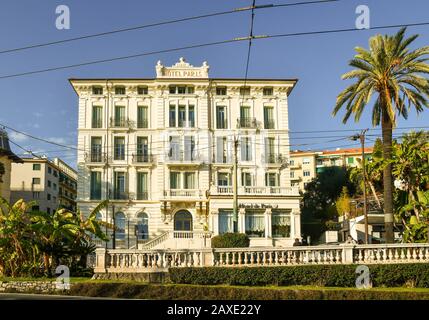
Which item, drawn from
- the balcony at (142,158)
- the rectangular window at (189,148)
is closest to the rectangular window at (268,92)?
the rectangular window at (189,148)

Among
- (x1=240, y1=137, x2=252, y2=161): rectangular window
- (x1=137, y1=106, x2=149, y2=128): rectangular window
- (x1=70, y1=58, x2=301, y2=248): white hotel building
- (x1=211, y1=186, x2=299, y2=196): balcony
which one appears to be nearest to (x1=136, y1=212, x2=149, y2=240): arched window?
(x1=70, y1=58, x2=301, y2=248): white hotel building

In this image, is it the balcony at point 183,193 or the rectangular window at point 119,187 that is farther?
the rectangular window at point 119,187

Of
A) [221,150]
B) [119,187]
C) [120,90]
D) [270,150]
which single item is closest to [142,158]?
[119,187]

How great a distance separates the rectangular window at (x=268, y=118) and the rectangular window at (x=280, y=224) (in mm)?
9894

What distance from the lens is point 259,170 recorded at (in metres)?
49.0

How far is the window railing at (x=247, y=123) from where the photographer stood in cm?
4991

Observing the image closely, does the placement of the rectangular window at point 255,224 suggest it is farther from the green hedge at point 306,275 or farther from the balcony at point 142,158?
the green hedge at point 306,275

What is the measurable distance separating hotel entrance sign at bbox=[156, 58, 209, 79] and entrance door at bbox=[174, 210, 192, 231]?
13.0m

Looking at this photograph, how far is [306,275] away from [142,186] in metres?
30.3

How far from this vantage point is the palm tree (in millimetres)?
27391

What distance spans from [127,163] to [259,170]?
1241 cm

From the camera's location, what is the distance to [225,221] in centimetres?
4309

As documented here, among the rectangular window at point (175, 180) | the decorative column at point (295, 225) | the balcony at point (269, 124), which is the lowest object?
the decorative column at point (295, 225)
